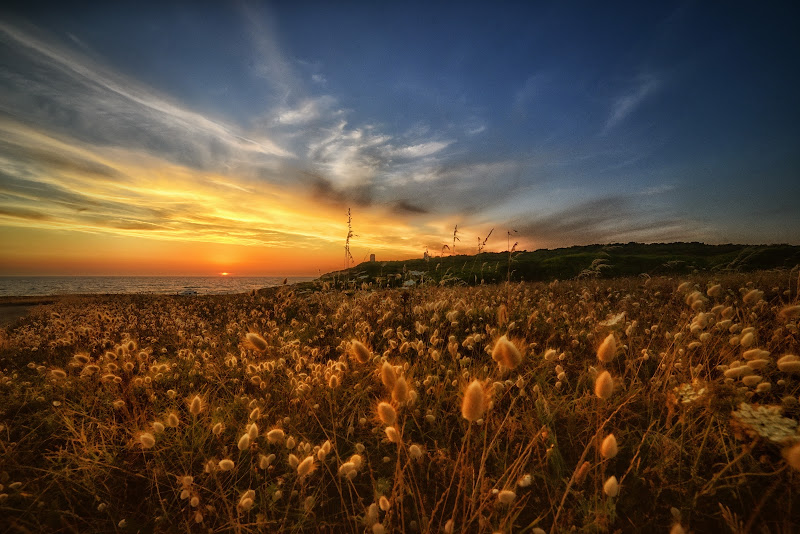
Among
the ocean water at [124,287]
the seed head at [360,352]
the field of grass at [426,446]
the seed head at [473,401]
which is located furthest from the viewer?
the ocean water at [124,287]

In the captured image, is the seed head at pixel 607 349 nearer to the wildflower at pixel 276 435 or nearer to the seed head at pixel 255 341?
the wildflower at pixel 276 435

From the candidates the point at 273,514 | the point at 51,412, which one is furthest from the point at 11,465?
the point at 273,514

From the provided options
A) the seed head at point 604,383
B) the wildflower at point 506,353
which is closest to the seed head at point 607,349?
the seed head at point 604,383

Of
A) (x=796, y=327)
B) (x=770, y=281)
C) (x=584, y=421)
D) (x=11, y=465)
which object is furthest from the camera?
(x=770, y=281)

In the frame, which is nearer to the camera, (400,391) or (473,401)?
(473,401)

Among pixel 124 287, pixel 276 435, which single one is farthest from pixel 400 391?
pixel 124 287

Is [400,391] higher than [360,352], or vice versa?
[360,352]

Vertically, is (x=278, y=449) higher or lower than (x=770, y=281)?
lower

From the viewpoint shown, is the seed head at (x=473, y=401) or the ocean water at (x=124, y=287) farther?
the ocean water at (x=124, y=287)

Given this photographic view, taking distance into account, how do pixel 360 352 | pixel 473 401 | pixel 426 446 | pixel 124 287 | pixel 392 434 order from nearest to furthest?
pixel 473 401, pixel 392 434, pixel 360 352, pixel 426 446, pixel 124 287

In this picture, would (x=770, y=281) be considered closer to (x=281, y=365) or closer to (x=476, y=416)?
(x=476, y=416)

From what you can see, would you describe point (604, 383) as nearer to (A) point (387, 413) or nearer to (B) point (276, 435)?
(A) point (387, 413)

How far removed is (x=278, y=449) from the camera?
2.60 metres

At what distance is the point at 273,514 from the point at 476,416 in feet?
5.17
